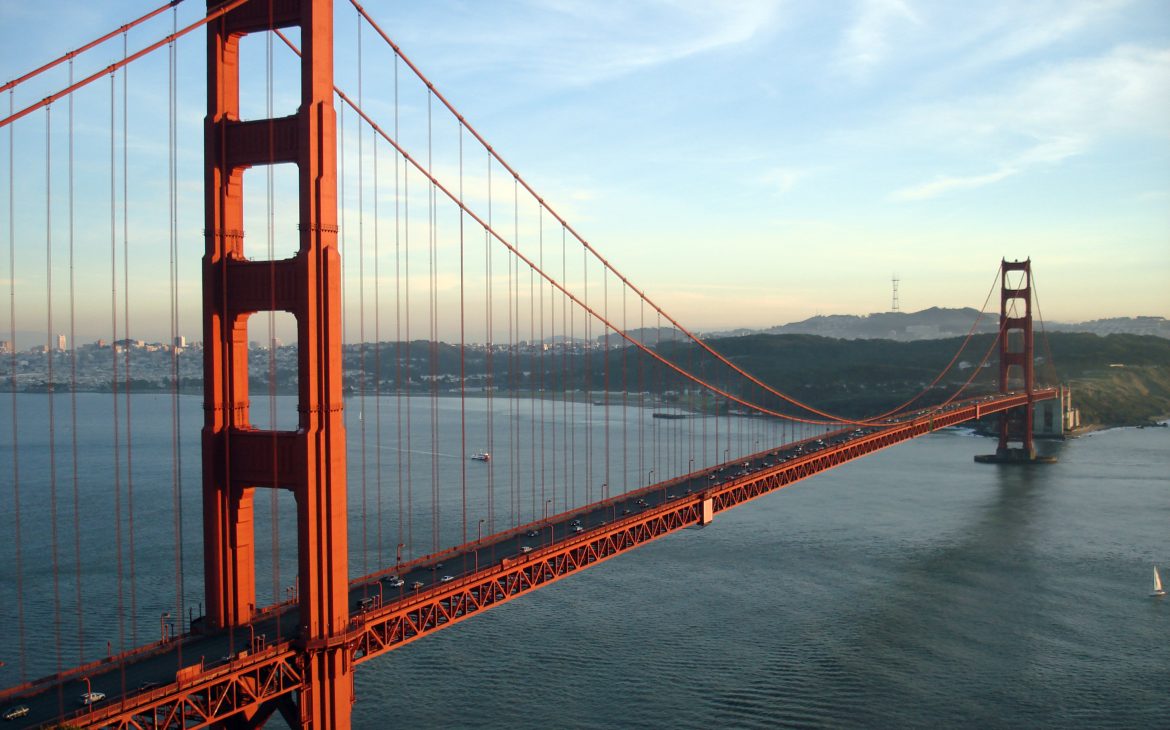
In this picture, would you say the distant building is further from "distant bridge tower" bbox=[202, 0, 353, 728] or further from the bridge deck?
"distant bridge tower" bbox=[202, 0, 353, 728]

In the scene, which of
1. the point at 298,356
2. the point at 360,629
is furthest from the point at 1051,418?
the point at 298,356

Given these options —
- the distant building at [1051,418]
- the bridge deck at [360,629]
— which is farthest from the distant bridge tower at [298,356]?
the distant building at [1051,418]

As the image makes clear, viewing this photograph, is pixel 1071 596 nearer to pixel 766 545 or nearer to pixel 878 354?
pixel 766 545

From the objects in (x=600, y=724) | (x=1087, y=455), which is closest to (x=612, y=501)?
(x=600, y=724)

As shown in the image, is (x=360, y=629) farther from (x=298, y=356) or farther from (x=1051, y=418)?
(x=1051, y=418)

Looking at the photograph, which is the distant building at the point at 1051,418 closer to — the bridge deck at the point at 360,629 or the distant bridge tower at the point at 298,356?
the bridge deck at the point at 360,629

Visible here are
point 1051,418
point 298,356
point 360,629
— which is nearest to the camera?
point 298,356
